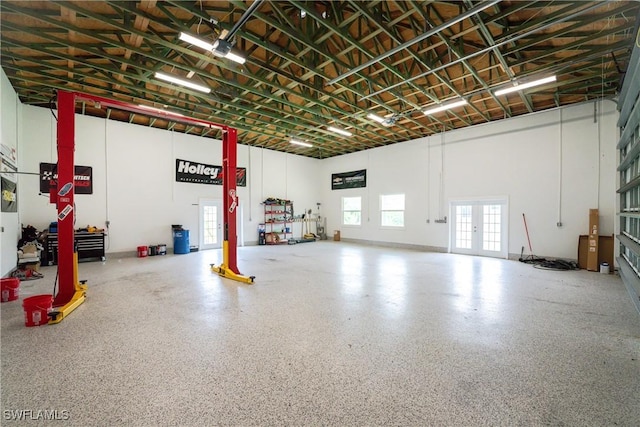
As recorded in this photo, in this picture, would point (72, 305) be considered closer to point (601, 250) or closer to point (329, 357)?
point (329, 357)

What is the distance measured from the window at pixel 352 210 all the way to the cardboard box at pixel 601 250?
735 centimetres

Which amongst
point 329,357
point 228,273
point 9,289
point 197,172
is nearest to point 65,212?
point 9,289

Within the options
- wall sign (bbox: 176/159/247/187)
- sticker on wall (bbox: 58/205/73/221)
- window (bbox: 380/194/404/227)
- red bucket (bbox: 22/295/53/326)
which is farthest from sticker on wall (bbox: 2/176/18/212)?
window (bbox: 380/194/404/227)

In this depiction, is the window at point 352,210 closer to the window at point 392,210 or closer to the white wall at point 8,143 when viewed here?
the window at point 392,210

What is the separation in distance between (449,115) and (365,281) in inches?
249

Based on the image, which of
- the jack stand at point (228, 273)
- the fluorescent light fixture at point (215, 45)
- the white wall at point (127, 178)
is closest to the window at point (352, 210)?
the white wall at point (127, 178)

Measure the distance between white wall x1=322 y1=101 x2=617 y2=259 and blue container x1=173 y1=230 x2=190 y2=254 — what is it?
762cm

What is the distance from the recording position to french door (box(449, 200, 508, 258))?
329 inches

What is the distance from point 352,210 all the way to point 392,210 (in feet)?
6.98

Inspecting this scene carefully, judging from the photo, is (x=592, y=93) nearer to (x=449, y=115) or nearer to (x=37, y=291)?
(x=449, y=115)

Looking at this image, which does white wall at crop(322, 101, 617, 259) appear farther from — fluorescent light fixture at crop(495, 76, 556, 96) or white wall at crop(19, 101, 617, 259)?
fluorescent light fixture at crop(495, 76, 556, 96)

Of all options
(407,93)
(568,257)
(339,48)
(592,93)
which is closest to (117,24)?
(339,48)

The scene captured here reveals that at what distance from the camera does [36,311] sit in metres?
3.23

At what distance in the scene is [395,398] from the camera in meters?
1.98
